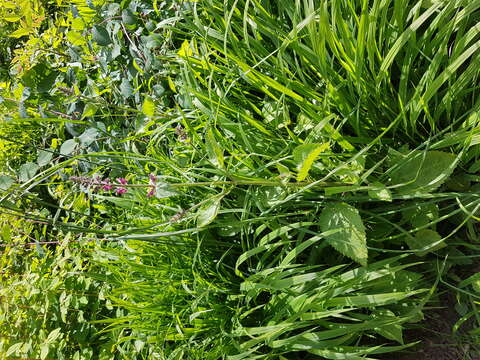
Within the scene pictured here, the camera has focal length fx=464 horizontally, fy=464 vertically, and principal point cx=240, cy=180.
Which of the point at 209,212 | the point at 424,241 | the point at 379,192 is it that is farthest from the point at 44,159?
the point at 424,241

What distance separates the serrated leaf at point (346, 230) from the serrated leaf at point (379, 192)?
63mm

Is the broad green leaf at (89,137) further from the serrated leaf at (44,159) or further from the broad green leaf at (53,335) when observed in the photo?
the broad green leaf at (53,335)

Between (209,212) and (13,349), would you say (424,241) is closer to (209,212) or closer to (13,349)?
(209,212)

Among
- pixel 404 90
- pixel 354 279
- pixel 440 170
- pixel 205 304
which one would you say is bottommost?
pixel 205 304

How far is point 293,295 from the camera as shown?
4.09 feet

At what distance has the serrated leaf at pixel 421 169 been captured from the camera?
1118mm

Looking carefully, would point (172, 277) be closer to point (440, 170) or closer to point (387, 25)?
point (440, 170)

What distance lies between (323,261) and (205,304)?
38cm

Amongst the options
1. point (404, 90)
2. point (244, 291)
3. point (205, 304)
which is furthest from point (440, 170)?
point (205, 304)

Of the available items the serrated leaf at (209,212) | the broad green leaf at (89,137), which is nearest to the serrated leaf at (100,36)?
the broad green leaf at (89,137)

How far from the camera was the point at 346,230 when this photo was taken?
1.13 metres

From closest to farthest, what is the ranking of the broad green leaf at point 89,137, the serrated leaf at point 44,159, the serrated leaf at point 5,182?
the serrated leaf at point 5,182 → the serrated leaf at point 44,159 → the broad green leaf at point 89,137

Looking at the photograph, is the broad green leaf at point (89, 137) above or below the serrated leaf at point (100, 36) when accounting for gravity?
below

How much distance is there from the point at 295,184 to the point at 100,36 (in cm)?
110
